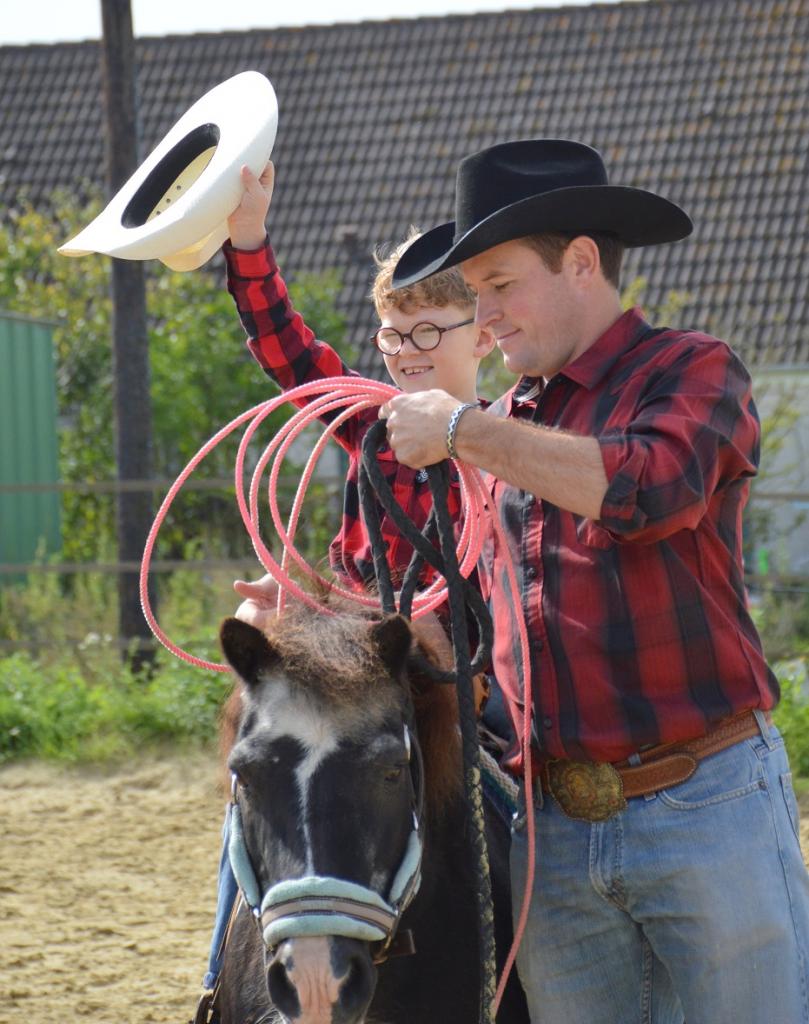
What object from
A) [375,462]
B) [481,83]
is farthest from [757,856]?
[481,83]

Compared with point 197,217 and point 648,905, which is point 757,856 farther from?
point 197,217

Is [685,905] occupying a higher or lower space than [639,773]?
lower

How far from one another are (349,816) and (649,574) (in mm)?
659

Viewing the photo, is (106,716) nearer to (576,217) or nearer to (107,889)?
(107,889)

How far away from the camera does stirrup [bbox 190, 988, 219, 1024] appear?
9.79 feet

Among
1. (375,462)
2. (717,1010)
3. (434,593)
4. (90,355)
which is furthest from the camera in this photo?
(90,355)

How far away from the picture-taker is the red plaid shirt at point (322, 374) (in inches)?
129

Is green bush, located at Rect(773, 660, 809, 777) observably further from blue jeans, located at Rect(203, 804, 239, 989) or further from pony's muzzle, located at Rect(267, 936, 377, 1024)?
pony's muzzle, located at Rect(267, 936, 377, 1024)

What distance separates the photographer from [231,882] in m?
3.01

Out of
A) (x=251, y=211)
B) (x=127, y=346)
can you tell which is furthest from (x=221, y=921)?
(x=127, y=346)

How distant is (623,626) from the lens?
98.7 inches

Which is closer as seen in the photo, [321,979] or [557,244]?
[321,979]

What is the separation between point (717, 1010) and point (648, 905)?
0.66ft

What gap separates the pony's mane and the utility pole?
269 inches
